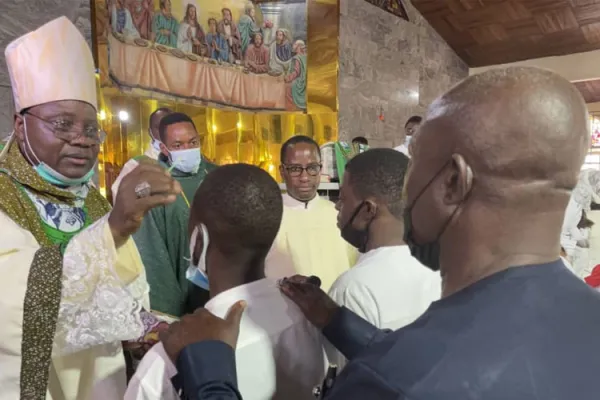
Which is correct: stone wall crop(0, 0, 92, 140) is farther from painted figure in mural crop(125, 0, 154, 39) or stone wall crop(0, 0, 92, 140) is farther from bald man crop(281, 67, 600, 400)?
bald man crop(281, 67, 600, 400)

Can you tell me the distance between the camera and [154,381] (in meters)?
1.12

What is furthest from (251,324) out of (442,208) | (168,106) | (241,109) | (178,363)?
(241,109)

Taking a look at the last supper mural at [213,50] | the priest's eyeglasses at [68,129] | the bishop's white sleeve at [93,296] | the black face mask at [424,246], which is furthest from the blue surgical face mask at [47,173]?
the last supper mural at [213,50]

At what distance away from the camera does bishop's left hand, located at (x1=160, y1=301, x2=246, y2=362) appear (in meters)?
1.09

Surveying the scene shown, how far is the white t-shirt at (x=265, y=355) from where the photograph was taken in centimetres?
113

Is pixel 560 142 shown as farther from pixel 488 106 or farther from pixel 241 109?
pixel 241 109

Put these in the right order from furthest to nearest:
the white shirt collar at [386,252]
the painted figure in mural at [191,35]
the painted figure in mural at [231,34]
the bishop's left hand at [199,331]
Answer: the painted figure in mural at [231,34] < the painted figure in mural at [191,35] < the white shirt collar at [386,252] < the bishop's left hand at [199,331]

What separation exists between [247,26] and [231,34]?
33 centimetres

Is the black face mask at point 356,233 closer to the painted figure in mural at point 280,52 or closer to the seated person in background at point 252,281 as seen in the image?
the seated person in background at point 252,281

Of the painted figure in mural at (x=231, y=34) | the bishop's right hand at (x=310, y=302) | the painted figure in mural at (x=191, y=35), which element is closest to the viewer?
the bishop's right hand at (x=310, y=302)

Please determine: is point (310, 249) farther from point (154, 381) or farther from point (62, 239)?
point (154, 381)

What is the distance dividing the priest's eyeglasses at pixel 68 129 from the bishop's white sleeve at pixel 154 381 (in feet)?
3.02

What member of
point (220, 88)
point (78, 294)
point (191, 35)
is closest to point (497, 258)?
point (78, 294)

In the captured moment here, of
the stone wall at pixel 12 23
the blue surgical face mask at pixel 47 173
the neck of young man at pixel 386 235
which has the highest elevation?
the stone wall at pixel 12 23
